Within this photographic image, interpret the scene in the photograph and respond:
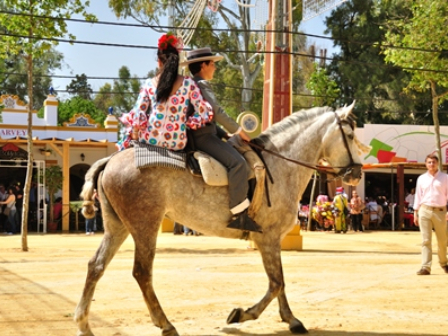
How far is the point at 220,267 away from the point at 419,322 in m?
6.02

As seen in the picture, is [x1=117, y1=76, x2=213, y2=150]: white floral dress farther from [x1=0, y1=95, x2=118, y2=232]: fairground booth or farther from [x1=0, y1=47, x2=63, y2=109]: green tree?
[x1=0, y1=47, x2=63, y2=109]: green tree

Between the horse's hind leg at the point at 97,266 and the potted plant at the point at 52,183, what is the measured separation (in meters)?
21.6

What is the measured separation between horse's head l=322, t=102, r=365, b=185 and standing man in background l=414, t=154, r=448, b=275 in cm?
476

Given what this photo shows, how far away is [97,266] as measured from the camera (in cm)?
658

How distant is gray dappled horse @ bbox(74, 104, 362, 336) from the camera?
6516 mm

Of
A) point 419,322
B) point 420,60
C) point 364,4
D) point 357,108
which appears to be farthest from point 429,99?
point 419,322

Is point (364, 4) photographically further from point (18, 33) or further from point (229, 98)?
point (18, 33)

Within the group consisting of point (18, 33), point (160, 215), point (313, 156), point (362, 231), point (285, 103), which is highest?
point (18, 33)

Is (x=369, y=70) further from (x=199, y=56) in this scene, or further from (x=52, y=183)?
(x=199, y=56)

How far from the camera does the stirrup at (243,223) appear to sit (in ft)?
22.3

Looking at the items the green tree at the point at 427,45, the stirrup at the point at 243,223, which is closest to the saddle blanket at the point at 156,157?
the stirrup at the point at 243,223

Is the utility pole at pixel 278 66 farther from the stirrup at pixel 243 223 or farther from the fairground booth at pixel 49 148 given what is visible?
the fairground booth at pixel 49 148

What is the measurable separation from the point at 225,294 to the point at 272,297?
244 centimetres

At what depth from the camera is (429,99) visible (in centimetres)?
4225
